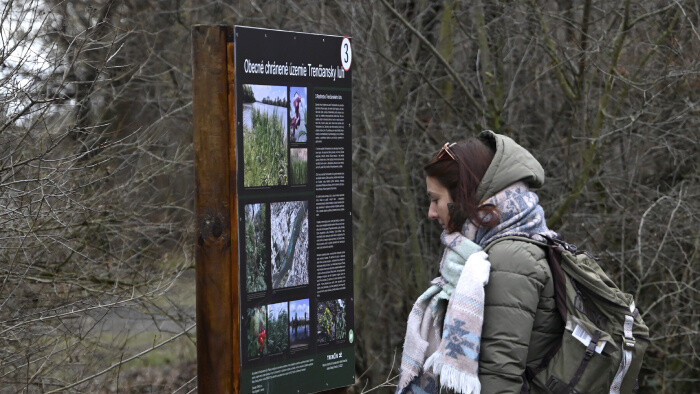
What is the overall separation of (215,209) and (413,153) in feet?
22.9

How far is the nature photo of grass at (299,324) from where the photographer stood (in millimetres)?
3781

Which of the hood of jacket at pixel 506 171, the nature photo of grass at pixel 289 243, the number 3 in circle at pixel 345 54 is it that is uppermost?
the number 3 in circle at pixel 345 54

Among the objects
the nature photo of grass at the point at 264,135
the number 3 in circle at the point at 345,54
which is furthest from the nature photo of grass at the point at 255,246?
the number 3 in circle at the point at 345,54

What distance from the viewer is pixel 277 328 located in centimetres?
370

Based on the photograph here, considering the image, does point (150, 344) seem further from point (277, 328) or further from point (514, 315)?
point (514, 315)

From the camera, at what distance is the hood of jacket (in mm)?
3420

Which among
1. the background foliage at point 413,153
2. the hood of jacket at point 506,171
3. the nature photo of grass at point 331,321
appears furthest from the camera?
the background foliage at point 413,153

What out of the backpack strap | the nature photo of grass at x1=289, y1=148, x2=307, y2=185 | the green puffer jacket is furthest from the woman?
the nature photo of grass at x1=289, y1=148, x2=307, y2=185

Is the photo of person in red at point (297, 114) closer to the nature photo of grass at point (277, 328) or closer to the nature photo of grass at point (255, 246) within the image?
the nature photo of grass at point (255, 246)

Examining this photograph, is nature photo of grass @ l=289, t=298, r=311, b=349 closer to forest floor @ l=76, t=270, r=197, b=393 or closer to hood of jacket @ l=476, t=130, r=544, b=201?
hood of jacket @ l=476, t=130, r=544, b=201

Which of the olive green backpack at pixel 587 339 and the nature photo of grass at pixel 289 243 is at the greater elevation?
the nature photo of grass at pixel 289 243

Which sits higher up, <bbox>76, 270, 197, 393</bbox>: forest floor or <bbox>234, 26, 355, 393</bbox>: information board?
<bbox>234, 26, 355, 393</bbox>: information board

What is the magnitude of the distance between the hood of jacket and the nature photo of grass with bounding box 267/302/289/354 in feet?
2.97

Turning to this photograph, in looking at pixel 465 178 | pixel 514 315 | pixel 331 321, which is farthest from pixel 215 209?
pixel 514 315
